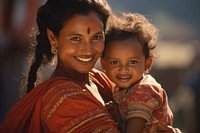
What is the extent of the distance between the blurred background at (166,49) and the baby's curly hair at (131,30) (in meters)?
1.16

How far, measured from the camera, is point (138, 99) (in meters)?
2.69

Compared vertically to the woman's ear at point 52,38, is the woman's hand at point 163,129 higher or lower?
lower

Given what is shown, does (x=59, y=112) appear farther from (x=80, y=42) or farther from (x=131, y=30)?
(x=131, y=30)

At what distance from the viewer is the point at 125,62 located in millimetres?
2918

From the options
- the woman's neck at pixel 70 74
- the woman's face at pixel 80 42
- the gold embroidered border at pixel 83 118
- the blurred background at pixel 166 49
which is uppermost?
the woman's face at pixel 80 42

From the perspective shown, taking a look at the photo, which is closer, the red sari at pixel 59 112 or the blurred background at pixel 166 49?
the red sari at pixel 59 112

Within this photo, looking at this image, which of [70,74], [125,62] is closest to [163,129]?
[125,62]

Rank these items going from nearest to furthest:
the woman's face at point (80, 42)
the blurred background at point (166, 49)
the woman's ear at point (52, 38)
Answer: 1. the woman's face at point (80, 42)
2. the woman's ear at point (52, 38)
3. the blurred background at point (166, 49)

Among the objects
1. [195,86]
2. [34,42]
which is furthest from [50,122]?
[195,86]

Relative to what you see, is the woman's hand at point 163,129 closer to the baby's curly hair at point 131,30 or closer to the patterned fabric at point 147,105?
the patterned fabric at point 147,105

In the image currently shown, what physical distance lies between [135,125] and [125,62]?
0.44m

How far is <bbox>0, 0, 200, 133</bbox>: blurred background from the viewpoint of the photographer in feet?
21.1

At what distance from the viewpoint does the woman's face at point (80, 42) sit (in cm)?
274

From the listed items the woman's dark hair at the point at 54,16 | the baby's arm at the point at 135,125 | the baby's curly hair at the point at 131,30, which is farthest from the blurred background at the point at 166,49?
the baby's arm at the point at 135,125
